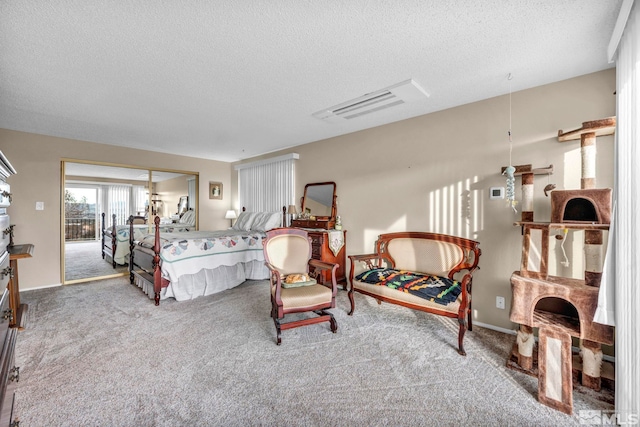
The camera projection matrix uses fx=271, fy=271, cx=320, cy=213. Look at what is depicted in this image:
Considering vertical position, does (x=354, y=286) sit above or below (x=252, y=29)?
below

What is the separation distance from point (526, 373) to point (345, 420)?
148 cm

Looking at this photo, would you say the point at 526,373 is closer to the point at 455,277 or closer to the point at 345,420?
the point at 455,277

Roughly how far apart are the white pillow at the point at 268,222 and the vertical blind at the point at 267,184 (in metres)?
0.20

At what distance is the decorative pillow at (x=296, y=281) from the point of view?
2818 millimetres

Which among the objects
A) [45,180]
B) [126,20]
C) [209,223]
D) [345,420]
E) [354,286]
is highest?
[126,20]

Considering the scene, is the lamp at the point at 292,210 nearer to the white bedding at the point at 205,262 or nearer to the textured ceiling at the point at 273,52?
the white bedding at the point at 205,262

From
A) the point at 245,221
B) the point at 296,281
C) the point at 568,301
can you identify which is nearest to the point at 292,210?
the point at 245,221

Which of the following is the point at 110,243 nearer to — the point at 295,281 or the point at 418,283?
the point at 295,281

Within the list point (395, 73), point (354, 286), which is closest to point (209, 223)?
point (354, 286)

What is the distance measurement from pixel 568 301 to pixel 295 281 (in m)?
2.22

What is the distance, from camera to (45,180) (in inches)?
167

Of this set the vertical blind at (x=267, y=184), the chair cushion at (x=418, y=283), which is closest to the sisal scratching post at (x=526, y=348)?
the chair cushion at (x=418, y=283)

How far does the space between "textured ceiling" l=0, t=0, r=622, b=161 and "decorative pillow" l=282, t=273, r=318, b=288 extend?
1.94 meters

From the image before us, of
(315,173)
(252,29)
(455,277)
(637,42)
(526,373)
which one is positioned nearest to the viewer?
(637,42)
